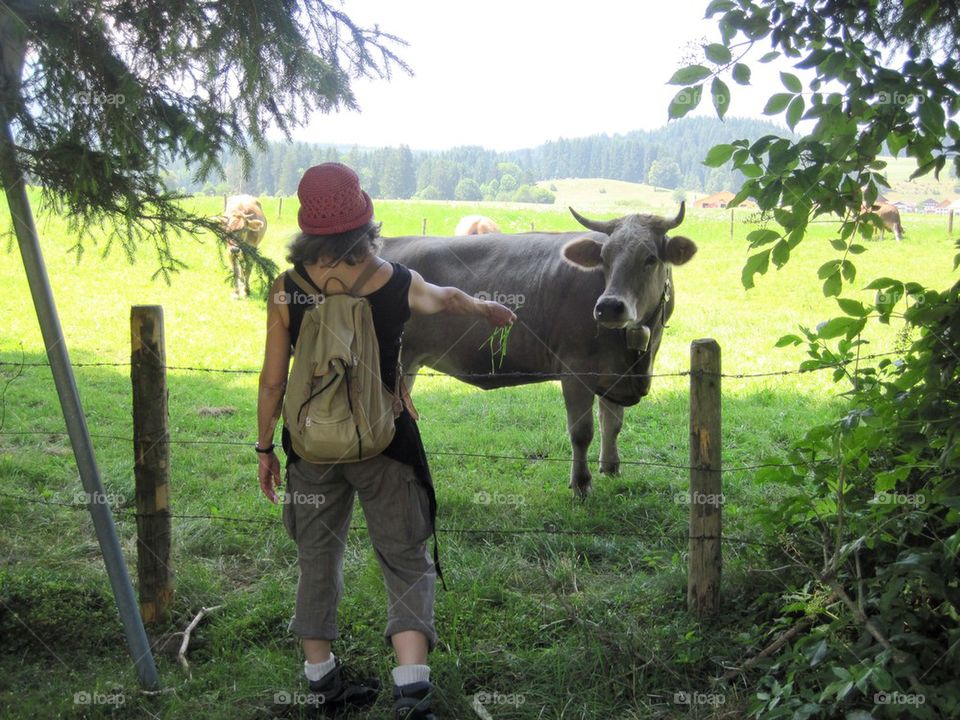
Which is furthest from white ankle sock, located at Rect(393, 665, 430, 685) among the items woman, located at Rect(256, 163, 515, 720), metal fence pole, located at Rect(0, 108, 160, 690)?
metal fence pole, located at Rect(0, 108, 160, 690)

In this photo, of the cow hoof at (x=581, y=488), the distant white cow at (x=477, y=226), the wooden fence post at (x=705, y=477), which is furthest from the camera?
the distant white cow at (x=477, y=226)

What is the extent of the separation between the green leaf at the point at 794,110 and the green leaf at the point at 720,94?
0.25m

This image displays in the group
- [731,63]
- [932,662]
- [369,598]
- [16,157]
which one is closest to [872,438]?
[932,662]

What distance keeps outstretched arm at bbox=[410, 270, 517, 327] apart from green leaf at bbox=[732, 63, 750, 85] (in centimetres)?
118

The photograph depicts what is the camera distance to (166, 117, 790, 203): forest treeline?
1566 cm

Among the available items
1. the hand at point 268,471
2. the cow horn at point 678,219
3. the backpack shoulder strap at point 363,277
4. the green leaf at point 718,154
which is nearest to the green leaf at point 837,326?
the green leaf at point 718,154

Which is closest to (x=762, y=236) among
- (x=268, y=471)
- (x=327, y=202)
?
(x=327, y=202)

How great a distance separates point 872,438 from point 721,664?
48.5 inches

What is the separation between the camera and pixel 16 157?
3.71 metres

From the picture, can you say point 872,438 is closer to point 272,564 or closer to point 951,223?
point 272,564

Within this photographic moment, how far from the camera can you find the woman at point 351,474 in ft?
10.5

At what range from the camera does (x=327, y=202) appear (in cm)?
316

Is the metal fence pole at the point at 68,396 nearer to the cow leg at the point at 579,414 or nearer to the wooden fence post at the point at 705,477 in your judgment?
the wooden fence post at the point at 705,477

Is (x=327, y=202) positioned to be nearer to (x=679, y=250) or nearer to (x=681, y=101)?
(x=681, y=101)
